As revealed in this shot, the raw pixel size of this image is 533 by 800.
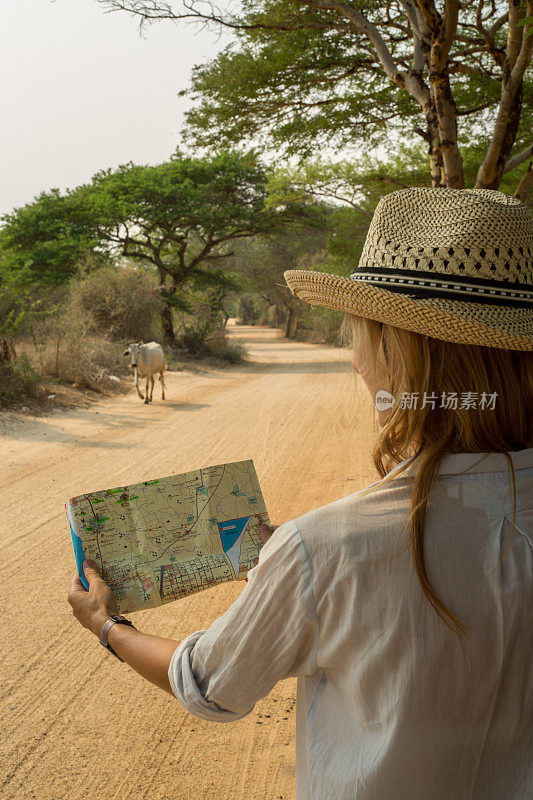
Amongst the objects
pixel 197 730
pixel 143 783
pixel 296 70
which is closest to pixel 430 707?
pixel 143 783

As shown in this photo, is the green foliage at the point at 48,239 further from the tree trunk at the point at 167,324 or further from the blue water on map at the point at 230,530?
the blue water on map at the point at 230,530

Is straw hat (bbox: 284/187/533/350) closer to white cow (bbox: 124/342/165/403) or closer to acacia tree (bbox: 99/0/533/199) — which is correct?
acacia tree (bbox: 99/0/533/199)

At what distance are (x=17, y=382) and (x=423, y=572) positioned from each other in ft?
33.6

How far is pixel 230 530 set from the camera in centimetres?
180

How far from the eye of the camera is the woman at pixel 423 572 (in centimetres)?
102

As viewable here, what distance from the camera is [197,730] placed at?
9.12 ft

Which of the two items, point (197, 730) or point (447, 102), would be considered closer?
point (197, 730)

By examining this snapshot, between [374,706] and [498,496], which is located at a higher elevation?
[498,496]

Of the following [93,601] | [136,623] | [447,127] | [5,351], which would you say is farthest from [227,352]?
[93,601]

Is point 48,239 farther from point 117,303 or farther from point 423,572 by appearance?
point 423,572

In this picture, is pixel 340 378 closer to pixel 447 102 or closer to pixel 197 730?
pixel 447 102

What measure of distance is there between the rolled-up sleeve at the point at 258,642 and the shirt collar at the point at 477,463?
0.78ft

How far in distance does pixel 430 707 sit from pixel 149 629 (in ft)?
9.12

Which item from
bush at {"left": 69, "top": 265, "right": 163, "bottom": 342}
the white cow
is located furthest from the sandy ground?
bush at {"left": 69, "top": 265, "right": 163, "bottom": 342}
